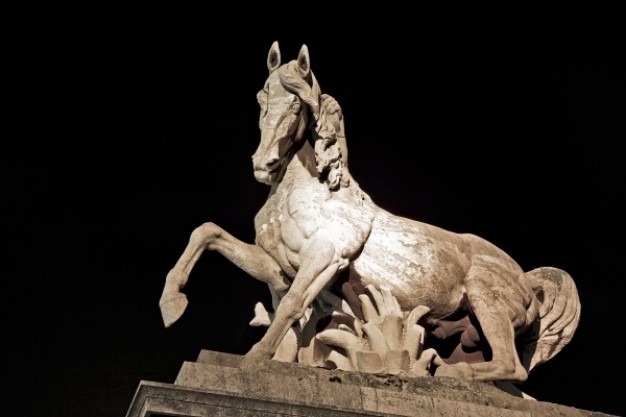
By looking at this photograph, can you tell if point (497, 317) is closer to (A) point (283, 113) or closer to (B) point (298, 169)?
(B) point (298, 169)

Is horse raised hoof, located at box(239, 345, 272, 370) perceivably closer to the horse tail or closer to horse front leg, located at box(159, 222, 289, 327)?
horse front leg, located at box(159, 222, 289, 327)

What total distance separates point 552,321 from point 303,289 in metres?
1.59

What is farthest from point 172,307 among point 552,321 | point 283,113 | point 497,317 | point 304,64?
point 552,321

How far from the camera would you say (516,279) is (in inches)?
237

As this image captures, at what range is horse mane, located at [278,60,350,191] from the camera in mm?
5781

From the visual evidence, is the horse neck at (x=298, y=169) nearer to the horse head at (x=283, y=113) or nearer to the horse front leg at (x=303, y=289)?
the horse head at (x=283, y=113)

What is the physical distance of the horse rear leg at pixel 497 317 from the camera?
553 centimetres

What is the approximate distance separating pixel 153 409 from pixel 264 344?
87 cm

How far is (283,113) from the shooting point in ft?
18.8

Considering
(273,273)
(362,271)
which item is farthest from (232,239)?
(362,271)

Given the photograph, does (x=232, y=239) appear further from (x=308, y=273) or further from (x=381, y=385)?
(x=381, y=385)

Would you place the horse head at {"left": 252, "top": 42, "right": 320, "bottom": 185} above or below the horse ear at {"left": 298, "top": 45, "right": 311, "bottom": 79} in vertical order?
below

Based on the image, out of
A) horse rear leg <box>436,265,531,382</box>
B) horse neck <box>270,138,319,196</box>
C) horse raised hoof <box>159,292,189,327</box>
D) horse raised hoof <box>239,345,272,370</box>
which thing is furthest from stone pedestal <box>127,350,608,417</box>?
horse neck <box>270,138,319,196</box>

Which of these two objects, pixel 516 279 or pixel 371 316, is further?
pixel 516 279
